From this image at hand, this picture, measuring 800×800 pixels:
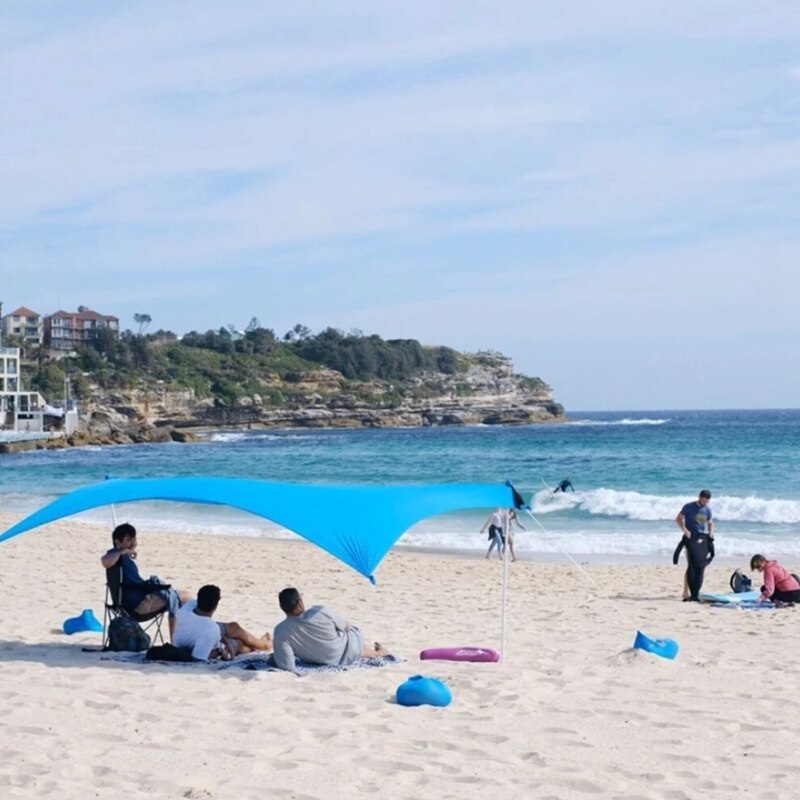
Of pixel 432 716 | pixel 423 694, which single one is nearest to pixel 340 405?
pixel 423 694

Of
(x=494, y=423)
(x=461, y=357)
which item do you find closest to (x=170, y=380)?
(x=494, y=423)

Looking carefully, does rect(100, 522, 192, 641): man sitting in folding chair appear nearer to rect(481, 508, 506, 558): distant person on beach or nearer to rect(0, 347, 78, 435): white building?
rect(481, 508, 506, 558): distant person on beach

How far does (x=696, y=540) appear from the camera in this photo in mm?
13438

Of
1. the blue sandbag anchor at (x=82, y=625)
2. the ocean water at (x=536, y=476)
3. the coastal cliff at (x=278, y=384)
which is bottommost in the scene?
the ocean water at (x=536, y=476)

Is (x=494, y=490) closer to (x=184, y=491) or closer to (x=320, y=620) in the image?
(x=320, y=620)

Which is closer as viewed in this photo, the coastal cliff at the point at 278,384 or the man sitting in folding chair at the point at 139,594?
the man sitting in folding chair at the point at 139,594

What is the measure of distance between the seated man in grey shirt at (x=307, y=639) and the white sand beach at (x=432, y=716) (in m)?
0.21

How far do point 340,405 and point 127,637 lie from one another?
103m

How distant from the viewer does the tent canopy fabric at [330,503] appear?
27.0 feet

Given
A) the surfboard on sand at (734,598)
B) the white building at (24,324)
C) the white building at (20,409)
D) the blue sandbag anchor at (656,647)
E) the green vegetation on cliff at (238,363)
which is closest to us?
the blue sandbag anchor at (656,647)

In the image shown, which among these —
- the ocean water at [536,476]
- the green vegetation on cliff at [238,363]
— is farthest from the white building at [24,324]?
the ocean water at [536,476]

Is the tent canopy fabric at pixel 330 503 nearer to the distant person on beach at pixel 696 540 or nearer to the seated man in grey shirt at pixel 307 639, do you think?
the seated man in grey shirt at pixel 307 639

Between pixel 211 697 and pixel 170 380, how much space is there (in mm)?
98879

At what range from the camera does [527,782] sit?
5855 mm
